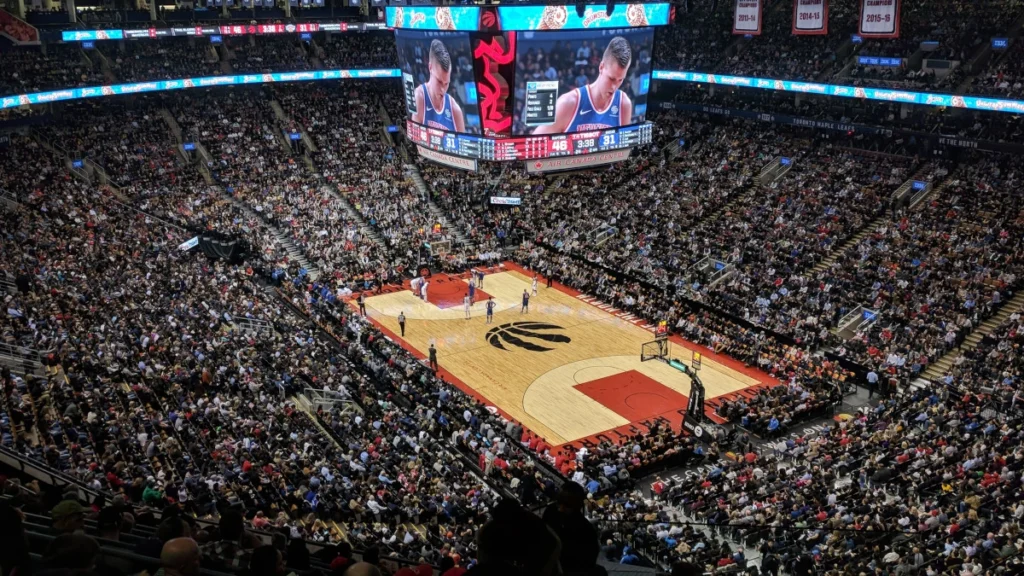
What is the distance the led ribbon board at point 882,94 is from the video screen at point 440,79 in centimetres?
1916

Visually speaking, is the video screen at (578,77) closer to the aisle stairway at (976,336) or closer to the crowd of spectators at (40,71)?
the aisle stairway at (976,336)

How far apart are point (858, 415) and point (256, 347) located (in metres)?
18.1

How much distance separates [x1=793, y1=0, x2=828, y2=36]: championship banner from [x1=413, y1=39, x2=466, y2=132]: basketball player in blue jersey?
66.4 ft

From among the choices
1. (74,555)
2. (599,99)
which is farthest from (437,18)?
(74,555)

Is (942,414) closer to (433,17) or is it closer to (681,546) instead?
(681,546)

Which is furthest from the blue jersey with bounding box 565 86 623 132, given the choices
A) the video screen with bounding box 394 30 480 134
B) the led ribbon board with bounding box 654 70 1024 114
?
the led ribbon board with bounding box 654 70 1024 114

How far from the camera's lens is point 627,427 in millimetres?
28406

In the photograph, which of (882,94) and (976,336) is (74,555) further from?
(882,94)

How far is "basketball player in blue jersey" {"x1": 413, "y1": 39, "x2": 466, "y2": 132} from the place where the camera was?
3394 cm

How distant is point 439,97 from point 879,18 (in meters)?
20.7

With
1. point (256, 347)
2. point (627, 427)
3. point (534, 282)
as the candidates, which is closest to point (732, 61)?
point (534, 282)

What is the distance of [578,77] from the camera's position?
107ft

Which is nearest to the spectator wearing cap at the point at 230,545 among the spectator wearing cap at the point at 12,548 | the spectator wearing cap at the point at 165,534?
the spectator wearing cap at the point at 165,534

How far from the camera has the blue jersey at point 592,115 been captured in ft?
109
